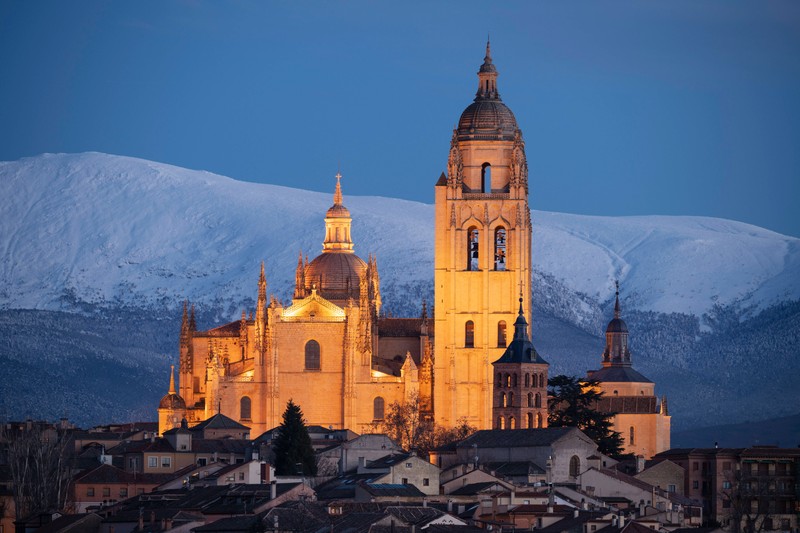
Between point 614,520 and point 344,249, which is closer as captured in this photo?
point 614,520

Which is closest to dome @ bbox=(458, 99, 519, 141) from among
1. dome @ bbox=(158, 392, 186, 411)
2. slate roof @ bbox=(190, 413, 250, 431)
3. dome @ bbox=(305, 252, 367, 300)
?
dome @ bbox=(305, 252, 367, 300)

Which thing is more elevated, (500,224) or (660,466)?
(500,224)

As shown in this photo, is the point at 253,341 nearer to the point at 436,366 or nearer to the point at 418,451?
the point at 436,366

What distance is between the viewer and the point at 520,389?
139750mm

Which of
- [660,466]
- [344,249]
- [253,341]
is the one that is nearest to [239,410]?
[253,341]

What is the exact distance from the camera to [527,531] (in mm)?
97875

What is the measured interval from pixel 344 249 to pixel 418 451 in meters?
34.2

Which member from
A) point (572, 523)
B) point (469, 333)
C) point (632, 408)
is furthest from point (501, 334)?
point (572, 523)

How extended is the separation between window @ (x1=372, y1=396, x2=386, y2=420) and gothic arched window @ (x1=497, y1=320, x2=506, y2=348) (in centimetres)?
666

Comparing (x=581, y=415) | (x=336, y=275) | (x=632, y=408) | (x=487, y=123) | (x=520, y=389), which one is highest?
(x=487, y=123)

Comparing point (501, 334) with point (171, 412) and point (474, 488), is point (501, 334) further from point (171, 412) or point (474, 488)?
point (474, 488)

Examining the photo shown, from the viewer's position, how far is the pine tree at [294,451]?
398 feet

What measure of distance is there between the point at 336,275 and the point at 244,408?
11506 millimetres

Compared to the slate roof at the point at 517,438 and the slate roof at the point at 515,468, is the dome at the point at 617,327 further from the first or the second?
the slate roof at the point at 515,468
